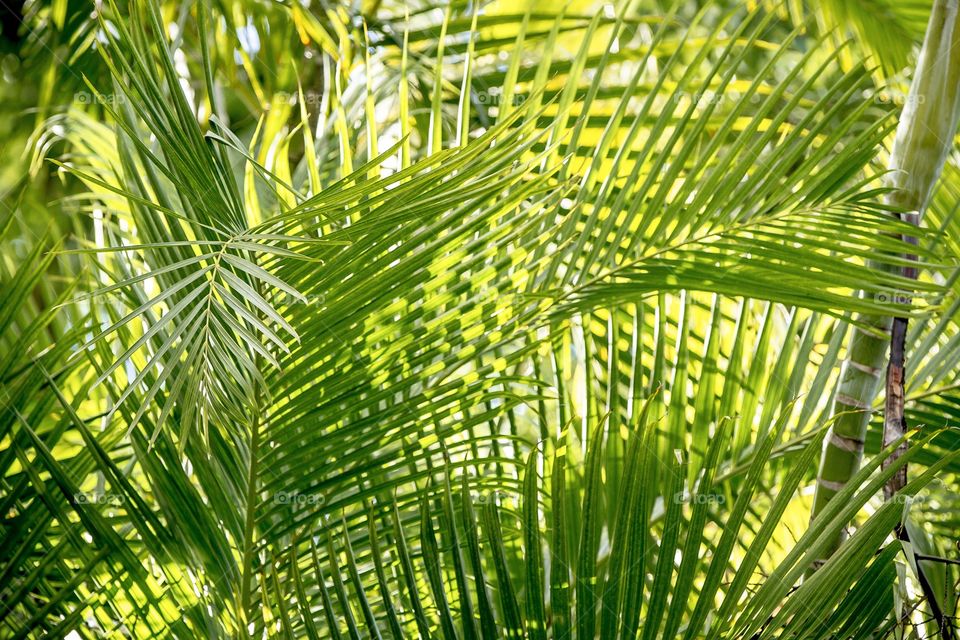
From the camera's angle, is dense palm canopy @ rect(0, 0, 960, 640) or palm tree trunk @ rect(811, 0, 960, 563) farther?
palm tree trunk @ rect(811, 0, 960, 563)

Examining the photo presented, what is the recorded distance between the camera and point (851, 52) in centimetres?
141

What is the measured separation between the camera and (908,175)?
75cm

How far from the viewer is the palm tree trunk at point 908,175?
2.35ft

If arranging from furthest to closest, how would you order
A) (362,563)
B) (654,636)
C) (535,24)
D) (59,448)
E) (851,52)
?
1. (851,52)
2. (535,24)
3. (59,448)
4. (362,563)
5. (654,636)

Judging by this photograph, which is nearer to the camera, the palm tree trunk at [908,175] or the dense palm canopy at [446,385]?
the dense palm canopy at [446,385]

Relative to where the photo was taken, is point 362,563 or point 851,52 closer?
point 362,563

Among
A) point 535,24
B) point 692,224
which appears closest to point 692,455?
point 692,224

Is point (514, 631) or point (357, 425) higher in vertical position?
point (357, 425)

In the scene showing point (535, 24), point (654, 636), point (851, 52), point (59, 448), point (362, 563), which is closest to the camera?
point (654, 636)

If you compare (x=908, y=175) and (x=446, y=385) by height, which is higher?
(x=908, y=175)

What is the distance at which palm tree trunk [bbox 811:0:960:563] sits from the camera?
717mm

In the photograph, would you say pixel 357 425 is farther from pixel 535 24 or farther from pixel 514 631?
pixel 535 24

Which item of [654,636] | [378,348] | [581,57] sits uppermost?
[581,57]

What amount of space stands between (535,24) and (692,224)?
0.61 meters
